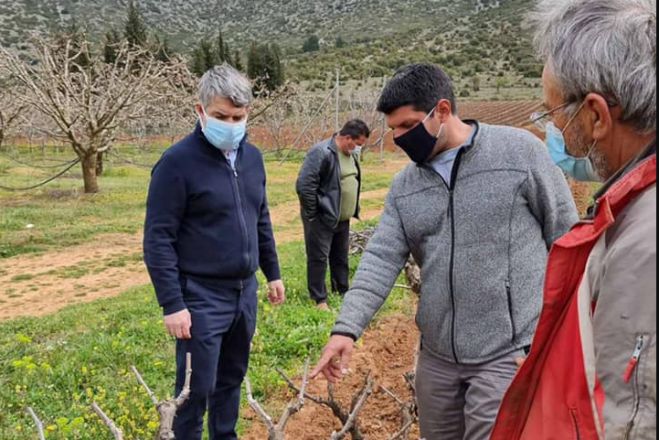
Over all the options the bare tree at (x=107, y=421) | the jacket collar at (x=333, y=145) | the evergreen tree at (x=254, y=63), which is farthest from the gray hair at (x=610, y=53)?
the evergreen tree at (x=254, y=63)

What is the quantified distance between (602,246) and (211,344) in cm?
205

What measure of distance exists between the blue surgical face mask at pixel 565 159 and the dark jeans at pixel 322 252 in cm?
434

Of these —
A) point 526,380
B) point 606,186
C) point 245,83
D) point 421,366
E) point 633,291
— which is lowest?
point 421,366

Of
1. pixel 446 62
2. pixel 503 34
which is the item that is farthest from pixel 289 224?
pixel 503 34

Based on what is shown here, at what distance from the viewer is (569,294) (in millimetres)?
1276

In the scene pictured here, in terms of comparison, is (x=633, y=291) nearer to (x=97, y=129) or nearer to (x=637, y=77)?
(x=637, y=77)

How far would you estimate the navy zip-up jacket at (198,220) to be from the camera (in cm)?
272

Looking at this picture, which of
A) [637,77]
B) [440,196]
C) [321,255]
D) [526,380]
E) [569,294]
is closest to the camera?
[637,77]

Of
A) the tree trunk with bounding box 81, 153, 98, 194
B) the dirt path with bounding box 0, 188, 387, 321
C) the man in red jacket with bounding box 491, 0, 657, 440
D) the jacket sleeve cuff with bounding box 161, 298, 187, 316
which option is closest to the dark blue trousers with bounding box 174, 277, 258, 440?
the jacket sleeve cuff with bounding box 161, 298, 187, 316

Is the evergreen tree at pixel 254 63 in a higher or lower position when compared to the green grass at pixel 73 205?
higher

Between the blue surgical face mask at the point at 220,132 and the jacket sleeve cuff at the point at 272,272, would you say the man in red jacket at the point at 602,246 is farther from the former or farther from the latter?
the jacket sleeve cuff at the point at 272,272

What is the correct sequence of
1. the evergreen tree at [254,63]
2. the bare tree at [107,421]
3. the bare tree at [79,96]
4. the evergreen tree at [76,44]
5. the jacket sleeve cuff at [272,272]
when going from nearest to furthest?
the bare tree at [107,421] → the jacket sleeve cuff at [272,272] → the bare tree at [79,96] → the evergreen tree at [76,44] → the evergreen tree at [254,63]

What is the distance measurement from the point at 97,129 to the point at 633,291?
47.2ft

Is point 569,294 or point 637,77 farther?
point 569,294
